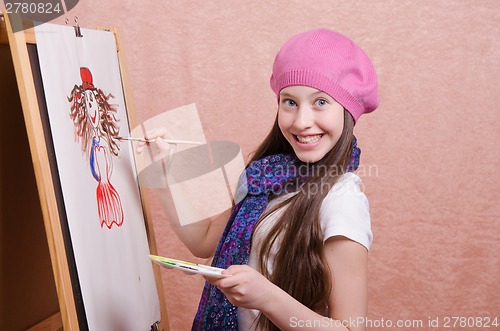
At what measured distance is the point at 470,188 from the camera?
8.54 feet

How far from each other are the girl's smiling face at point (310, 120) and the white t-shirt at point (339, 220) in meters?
0.08

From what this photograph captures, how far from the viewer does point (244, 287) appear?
121 cm

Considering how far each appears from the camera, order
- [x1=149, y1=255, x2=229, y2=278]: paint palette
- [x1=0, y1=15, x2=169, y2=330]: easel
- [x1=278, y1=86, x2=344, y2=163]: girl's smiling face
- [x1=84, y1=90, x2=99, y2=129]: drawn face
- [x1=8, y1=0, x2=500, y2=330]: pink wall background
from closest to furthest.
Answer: [x1=149, y1=255, x2=229, y2=278]: paint palette, [x1=0, y1=15, x2=169, y2=330]: easel, [x1=278, y1=86, x2=344, y2=163]: girl's smiling face, [x1=84, y1=90, x2=99, y2=129]: drawn face, [x1=8, y1=0, x2=500, y2=330]: pink wall background

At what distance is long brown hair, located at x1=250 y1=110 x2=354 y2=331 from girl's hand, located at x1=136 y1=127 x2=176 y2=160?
0.26m

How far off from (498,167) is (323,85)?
1.47 metres

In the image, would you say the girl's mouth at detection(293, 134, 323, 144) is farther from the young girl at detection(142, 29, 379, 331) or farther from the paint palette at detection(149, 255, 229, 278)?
the paint palette at detection(149, 255, 229, 278)

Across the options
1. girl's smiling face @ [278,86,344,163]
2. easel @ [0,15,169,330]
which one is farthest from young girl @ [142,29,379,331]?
easel @ [0,15,169,330]

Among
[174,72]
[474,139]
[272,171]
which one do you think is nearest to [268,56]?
[174,72]

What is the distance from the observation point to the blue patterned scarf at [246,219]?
4.77ft

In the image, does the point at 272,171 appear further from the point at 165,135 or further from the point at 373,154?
the point at 373,154

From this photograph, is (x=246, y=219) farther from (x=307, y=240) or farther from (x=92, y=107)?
(x=92, y=107)

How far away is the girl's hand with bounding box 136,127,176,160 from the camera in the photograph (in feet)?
4.80

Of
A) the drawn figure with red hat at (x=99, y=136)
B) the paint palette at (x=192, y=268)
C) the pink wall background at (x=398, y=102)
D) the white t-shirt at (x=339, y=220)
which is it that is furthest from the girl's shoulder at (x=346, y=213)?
the pink wall background at (x=398, y=102)

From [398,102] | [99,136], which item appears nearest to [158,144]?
[99,136]
